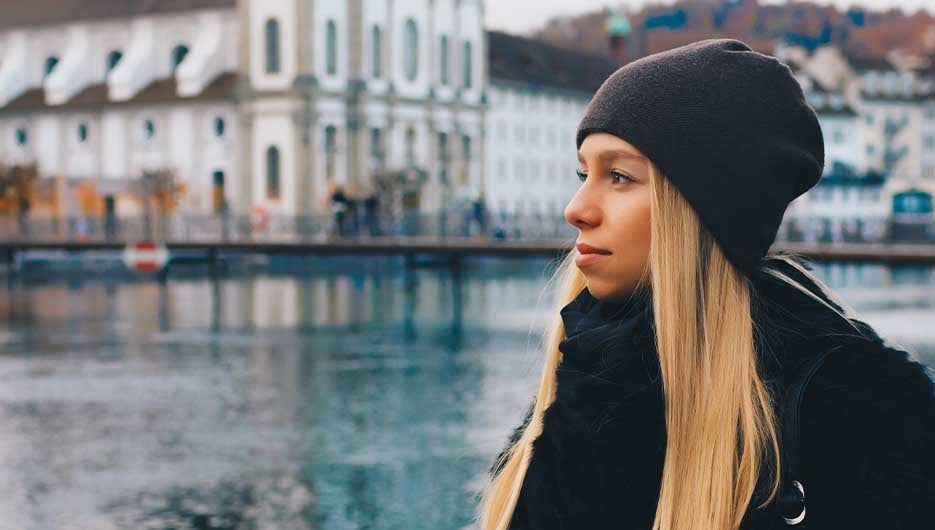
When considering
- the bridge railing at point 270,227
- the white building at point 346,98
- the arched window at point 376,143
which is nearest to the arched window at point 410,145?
the white building at point 346,98

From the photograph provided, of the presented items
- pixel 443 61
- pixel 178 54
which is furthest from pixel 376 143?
pixel 178 54

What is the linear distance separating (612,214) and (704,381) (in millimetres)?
255

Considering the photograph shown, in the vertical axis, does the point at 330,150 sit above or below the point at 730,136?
above

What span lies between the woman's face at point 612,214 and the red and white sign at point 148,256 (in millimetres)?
43819

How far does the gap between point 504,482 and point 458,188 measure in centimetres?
7284

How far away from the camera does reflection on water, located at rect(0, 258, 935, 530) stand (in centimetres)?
933

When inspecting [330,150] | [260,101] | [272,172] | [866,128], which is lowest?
[272,172]

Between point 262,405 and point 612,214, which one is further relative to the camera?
point 262,405

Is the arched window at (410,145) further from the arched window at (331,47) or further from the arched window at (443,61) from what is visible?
the arched window at (331,47)

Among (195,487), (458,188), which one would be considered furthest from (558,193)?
(195,487)

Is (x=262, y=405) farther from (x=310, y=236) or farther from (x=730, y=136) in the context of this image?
(x=310, y=236)

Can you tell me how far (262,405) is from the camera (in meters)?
14.6

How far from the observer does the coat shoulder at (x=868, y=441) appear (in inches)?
68.0

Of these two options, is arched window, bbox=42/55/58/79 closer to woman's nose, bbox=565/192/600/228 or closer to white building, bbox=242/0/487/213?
white building, bbox=242/0/487/213
